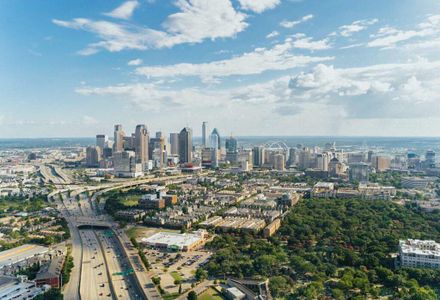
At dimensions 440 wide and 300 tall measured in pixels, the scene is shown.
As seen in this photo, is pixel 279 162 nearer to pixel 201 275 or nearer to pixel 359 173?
pixel 359 173

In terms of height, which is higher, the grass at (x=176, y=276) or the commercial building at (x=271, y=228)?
the commercial building at (x=271, y=228)

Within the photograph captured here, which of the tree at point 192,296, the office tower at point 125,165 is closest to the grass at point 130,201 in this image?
the office tower at point 125,165

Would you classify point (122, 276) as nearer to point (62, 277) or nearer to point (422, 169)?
point (62, 277)

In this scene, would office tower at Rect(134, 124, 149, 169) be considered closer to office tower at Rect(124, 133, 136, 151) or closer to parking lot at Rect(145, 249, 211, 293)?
office tower at Rect(124, 133, 136, 151)

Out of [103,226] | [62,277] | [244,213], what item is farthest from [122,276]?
[244,213]

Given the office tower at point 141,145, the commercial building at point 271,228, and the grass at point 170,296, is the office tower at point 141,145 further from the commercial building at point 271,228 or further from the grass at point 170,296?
the grass at point 170,296

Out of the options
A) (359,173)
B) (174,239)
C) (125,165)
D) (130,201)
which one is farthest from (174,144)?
(174,239)
